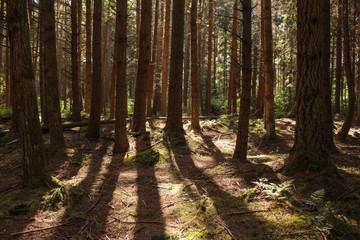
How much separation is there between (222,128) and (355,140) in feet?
18.1

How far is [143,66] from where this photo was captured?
1060 centimetres

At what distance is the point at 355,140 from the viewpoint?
10.2 metres

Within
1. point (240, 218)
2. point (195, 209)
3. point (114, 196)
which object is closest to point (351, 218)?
point (240, 218)

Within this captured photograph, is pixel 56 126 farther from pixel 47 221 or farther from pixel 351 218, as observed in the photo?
pixel 351 218

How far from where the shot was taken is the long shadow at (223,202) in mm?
3562

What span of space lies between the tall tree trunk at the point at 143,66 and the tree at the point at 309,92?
6.40 metres

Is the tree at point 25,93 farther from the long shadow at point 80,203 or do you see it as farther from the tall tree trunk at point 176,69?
the tall tree trunk at point 176,69

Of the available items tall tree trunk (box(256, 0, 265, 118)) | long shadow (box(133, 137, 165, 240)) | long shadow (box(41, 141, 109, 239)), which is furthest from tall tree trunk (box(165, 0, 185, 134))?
tall tree trunk (box(256, 0, 265, 118))

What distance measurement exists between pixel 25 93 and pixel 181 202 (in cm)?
346

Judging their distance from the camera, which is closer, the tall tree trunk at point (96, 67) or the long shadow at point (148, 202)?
the long shadow at point (148, 202)

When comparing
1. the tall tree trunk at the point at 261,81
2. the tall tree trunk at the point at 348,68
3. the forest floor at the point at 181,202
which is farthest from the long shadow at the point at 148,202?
the tall tree trunk at the point at 261,81

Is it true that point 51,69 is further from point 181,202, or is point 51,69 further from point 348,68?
point 348,68

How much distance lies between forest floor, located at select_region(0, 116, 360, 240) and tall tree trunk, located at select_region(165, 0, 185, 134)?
278 centimetres

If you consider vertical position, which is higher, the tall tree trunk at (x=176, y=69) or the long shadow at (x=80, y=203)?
the tall tree trunk at (x=176, y=69)
